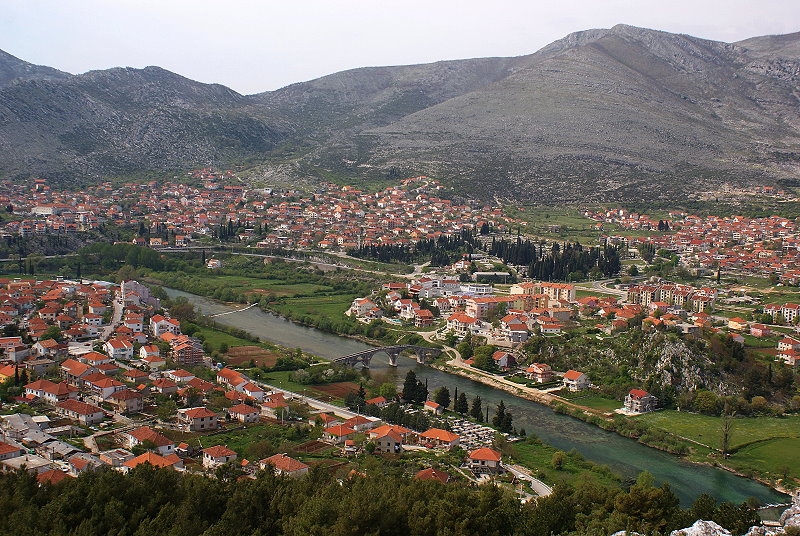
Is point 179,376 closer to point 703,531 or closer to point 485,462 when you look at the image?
point 485,462

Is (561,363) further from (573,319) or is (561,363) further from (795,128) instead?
(795,128)

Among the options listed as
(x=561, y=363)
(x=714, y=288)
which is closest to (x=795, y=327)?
(x=714, y=288)

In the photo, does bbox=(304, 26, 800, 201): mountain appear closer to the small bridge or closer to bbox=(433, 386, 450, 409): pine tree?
the small bridge

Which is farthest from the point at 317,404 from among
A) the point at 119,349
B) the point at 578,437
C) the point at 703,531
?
the point at 703,531

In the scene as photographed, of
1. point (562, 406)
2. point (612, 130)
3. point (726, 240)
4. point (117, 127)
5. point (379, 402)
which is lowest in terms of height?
point (562, 406)

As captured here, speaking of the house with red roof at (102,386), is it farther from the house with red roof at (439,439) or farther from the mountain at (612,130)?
the mountain at (612,130)

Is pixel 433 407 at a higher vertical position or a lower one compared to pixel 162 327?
lower

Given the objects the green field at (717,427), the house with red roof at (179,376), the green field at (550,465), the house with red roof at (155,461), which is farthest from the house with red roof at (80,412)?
the green field at (717,427)
